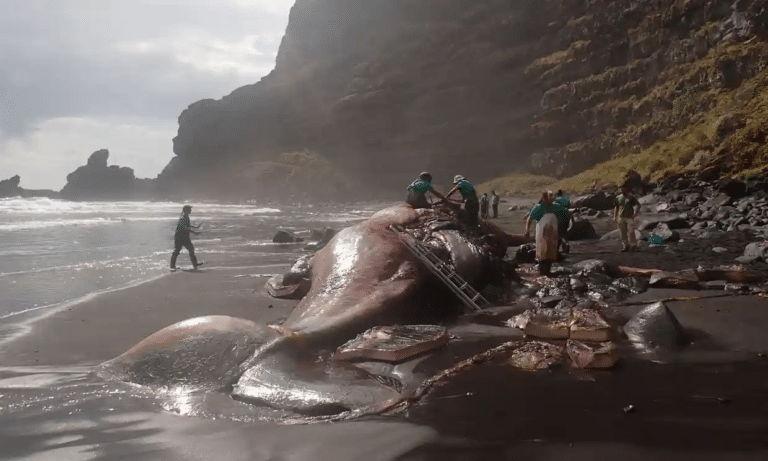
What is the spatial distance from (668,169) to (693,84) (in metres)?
17.3

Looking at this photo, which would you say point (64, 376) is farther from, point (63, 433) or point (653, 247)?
point (653, 247)

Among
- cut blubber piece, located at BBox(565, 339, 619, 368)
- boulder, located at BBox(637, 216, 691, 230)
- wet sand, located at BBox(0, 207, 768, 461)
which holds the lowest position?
wet sand, located at BBox(0, 207, 768, 461)

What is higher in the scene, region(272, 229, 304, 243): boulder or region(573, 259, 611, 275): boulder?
region(573, 259, 611, 275): boulder

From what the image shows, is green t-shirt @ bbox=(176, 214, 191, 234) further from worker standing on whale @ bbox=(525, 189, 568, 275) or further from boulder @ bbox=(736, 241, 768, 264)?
boulder @ bbox=(736, 241, 768, 264)

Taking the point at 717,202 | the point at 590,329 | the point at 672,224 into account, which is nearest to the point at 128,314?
the point at 590,329

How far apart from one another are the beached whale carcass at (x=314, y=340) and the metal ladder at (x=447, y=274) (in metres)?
0.11

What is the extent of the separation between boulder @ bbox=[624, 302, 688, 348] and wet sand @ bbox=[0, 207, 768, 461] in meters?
0.16

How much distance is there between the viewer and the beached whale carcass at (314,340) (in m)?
3.54

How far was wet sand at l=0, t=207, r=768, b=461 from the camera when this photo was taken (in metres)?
2.78

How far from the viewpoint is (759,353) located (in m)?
4.22

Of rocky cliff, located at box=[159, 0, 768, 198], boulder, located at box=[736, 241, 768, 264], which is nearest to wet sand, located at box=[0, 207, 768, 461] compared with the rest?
boulder, located at box=[736, 241, 768, 264]

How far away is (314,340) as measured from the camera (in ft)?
13.9

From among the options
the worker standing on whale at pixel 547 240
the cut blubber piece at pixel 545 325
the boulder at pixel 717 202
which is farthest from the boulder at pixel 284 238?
the boulder at pixel 717 202

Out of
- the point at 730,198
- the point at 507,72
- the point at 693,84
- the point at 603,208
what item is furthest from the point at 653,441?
the point at 507,72
